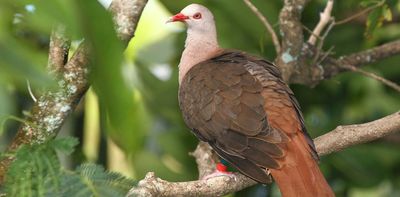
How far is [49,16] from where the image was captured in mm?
450

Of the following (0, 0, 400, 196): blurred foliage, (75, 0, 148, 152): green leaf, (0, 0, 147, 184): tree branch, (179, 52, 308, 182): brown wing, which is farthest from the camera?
(0, 0, 400, 196): blurred foliage

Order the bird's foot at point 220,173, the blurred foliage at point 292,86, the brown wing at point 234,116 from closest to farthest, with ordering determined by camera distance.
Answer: the brown wing at point 234,116, the bird's foot at point 220,173, the blurred foliage at point 292,86

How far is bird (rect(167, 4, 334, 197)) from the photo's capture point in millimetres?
2943

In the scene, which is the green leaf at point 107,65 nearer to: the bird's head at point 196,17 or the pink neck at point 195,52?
the pink neck at point 195,52

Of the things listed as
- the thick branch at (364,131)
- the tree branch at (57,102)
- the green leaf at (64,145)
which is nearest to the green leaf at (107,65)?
the green leaf at (64,145)

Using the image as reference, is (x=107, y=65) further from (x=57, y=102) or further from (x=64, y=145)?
(x=57, y=102)

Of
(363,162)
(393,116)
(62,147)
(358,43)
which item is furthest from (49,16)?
(358,43)

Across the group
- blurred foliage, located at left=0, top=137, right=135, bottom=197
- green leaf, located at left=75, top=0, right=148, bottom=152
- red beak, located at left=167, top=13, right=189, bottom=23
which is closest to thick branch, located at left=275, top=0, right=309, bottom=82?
red beak, located at left=167, top=13, right=189, bottom=23

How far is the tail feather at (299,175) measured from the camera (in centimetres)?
284

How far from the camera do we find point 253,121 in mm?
3082

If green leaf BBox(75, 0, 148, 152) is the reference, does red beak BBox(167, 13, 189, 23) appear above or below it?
below

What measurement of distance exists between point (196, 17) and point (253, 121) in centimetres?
144

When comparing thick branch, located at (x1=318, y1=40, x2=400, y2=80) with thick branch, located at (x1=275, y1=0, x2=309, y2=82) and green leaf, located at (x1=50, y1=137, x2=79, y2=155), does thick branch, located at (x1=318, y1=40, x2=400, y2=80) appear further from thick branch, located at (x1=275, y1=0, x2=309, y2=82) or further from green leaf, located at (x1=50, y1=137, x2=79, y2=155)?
green leaf, located at (x1=50, y1=137, x2=79, y2=155)

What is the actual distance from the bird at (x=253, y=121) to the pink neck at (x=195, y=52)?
1.00 ft
